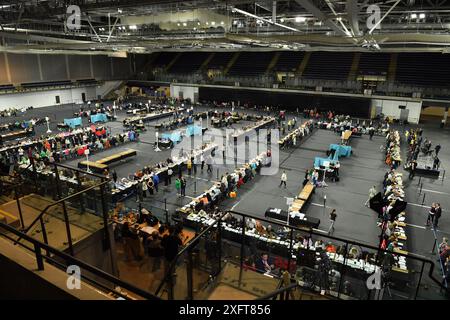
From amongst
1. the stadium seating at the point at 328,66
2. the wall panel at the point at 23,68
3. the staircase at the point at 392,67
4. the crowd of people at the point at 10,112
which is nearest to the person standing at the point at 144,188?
the crowd of people at the point at 10,112

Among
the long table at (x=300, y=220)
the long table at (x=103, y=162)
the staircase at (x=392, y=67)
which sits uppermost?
the staircase at (x=392, y=67)

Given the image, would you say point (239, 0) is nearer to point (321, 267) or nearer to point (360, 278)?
point (321, 267)

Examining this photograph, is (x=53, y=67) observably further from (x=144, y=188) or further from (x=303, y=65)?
(x=144, y=188)

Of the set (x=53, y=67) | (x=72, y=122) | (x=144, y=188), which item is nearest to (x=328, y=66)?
(x=72, y=122)

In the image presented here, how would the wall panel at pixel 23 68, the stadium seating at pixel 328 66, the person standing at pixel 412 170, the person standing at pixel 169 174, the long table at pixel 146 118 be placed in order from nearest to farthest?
the person standing at pixel 169 174, the person standing at pixel 412 170, the long table at pixel 146 118, the wall panel at pixel 23 68, the stadium seating at pixel 328 66

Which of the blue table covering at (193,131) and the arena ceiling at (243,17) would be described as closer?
the arena ceiling at (243,17)

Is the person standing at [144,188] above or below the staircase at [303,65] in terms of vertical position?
below

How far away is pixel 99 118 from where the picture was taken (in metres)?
36.5

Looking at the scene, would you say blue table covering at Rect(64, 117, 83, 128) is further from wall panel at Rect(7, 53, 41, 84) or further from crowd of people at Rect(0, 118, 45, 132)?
wall panel at Rect(7, 53, 41, 84)

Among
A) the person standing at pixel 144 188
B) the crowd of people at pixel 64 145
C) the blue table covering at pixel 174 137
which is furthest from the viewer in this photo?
the blue table covering at pixel 174 137

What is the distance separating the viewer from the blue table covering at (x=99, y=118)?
35.9 metres

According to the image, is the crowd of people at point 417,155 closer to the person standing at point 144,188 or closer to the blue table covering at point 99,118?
the person standing at point 144,188
